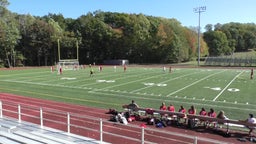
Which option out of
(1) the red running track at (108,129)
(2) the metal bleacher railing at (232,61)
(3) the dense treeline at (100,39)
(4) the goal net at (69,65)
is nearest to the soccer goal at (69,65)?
(4) the goal net at (69,65)

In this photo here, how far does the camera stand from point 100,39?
83.6 m

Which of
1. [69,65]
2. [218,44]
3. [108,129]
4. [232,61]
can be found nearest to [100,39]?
[69,65]

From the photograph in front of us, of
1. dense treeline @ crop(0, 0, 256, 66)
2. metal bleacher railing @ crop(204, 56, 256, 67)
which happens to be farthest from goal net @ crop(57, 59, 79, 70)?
metal bleacher railing @ crop(204, 56, 256, 67)

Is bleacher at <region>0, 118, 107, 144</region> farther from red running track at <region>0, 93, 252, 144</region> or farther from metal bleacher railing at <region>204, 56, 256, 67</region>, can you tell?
metal bleacher railing at <region>204, 56, 256, 67</region>

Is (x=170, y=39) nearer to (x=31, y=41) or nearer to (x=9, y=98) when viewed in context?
(x=31, y=41)

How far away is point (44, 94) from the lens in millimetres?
24609

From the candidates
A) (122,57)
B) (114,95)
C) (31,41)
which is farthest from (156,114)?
(122,57)

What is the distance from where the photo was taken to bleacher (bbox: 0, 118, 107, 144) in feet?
27.7

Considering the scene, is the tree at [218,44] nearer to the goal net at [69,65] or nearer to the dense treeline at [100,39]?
the dense treeline at [100,39]

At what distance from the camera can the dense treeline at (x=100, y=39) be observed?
72.9 metres

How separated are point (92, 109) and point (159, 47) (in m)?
64.5

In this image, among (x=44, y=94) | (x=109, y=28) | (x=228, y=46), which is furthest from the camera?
(x=228, y=46)

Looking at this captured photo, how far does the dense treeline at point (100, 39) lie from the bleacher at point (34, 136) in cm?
6380

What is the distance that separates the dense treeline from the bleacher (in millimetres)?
63804
